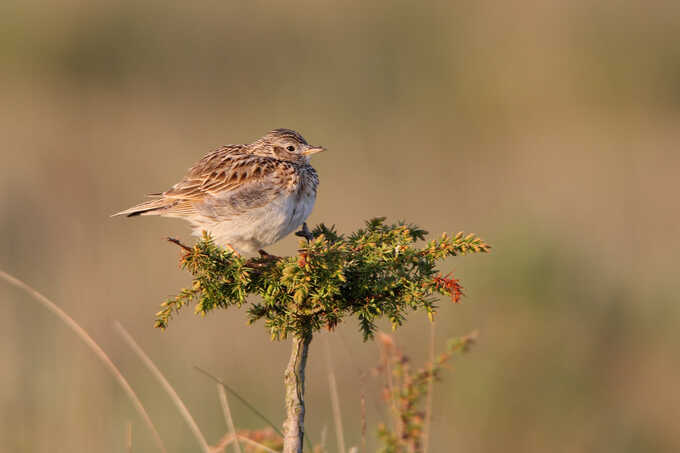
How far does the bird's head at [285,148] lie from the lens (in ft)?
16.8

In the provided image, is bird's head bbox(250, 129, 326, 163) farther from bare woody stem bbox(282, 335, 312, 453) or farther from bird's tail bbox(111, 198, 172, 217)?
bare woody stem bbox(282, 335, 312, 453)

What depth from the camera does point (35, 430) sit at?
6.64 metres

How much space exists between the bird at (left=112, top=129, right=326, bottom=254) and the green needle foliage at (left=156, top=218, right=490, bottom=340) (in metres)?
1.33

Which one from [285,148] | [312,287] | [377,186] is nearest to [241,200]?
[285,148]

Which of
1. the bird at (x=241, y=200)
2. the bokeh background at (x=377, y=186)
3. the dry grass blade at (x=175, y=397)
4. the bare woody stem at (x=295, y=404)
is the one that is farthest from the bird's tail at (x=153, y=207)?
the bare woody stem at (x=295, y=404)

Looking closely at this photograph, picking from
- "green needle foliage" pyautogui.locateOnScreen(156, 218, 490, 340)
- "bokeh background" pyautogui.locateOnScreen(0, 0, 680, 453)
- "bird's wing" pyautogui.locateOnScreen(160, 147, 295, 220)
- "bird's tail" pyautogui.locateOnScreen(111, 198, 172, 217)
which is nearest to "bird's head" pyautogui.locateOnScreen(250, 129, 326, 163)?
"bird's wing" pyautogui.locateOnScreen(160, 147, 295, 220)

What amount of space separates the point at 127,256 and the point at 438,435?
4471mm

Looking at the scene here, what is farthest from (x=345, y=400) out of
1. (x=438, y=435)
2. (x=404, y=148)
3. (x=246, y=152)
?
(x=404, y=148)

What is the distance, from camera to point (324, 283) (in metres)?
2.73

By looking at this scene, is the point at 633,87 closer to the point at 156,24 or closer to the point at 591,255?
the point at 591,255

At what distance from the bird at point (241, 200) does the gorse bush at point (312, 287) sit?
134 cm

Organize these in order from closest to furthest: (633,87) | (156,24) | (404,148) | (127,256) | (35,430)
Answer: (35,430) < (127,256) < (404,148) < (633,87) < (156,24)

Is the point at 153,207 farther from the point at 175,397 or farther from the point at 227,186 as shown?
the point at 175,397

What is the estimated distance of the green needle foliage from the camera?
2732 millimetres
